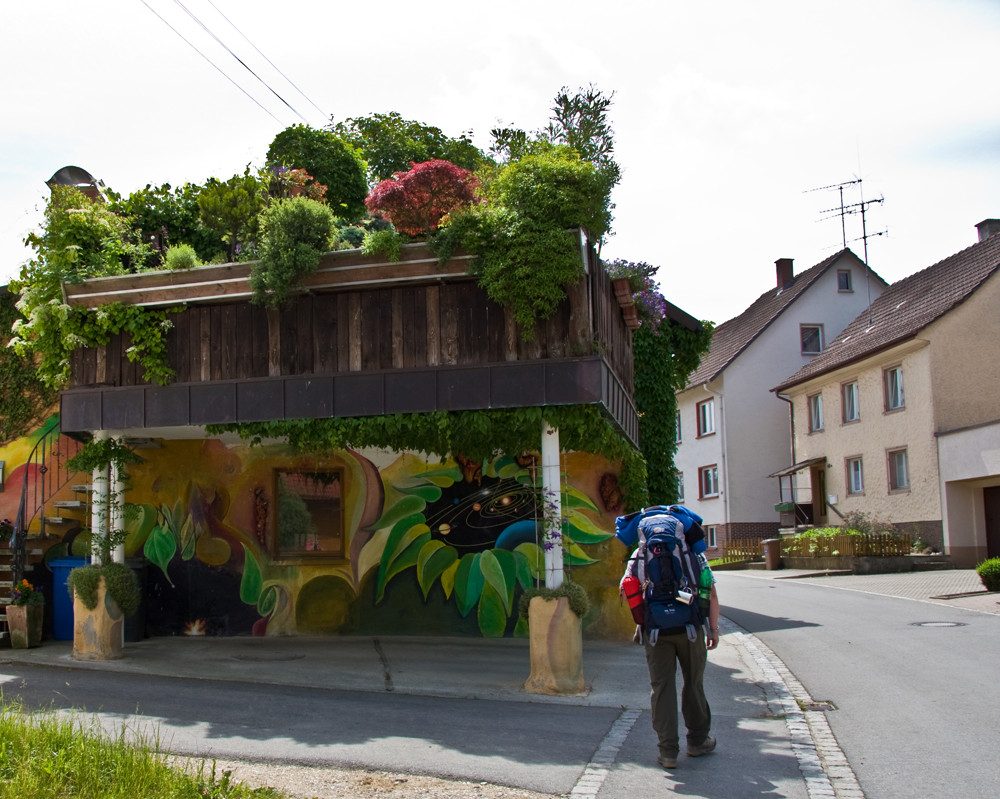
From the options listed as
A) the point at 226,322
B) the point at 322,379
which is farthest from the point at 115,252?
the point at 322,379

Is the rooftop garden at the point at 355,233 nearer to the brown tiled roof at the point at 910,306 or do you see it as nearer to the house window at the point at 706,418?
the brown tiled roof at the point at 910,306

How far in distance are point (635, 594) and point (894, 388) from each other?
83.0 feet

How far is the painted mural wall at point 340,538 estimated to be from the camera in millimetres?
13273

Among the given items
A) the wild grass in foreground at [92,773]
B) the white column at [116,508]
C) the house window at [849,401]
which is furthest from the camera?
the house window at [849,401]

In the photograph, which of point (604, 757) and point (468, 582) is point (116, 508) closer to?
point (468, 582)

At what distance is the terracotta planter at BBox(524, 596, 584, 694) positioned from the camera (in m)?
9.56

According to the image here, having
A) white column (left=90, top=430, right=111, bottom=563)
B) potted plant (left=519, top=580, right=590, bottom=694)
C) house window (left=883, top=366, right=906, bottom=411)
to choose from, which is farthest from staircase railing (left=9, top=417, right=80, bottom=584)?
house window (left=883, top=366, right=906, bottom=411)

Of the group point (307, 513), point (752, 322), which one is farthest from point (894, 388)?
point (307, 513)

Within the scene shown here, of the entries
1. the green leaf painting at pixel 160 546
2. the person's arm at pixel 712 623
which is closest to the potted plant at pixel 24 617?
the green leaf painting at pixel 160 546

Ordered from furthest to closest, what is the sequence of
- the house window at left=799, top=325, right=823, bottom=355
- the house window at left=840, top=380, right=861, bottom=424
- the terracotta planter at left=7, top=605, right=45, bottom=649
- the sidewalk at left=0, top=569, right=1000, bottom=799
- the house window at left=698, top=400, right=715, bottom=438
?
the house window at left=698, top=400, right=715, bottom=438, the house window at left=799, top=325, right=823, bottom=355, the house window at left=840, top=380, right=861, bottom=424, the terracotta planter at left=7, top=605, right=45, bottom=649, the sidewalk at left=0, top=569, right=1000, bottom=799

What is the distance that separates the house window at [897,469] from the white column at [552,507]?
21.8 metres

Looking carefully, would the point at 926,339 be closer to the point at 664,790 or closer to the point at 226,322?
the point at 226,322

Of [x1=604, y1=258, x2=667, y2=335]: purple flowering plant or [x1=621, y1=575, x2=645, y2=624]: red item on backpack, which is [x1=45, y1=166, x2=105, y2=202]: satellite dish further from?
[x1=621, y1=575, x2=645, y2=624]: red item on backpack

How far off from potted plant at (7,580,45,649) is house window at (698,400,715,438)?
29.5 m
